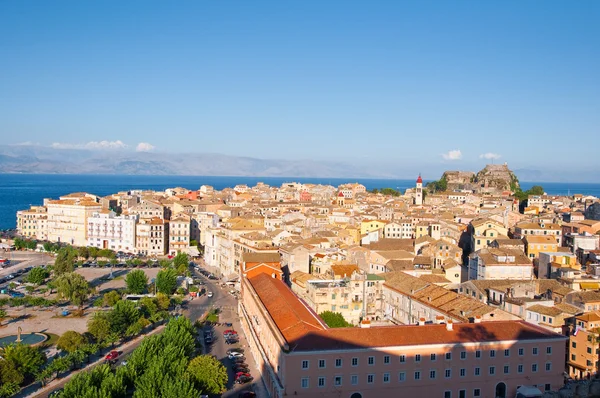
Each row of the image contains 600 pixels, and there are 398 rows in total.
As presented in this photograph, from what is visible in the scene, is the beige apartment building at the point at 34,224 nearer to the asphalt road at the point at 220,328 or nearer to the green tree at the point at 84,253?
the green tree at the point at 84,253

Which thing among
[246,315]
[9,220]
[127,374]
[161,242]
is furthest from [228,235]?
[9,220]

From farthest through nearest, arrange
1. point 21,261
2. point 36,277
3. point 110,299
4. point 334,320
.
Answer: point 21,261
point 36,277
point 110,299
point 334,320

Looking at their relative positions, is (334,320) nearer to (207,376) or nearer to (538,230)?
(207,376)

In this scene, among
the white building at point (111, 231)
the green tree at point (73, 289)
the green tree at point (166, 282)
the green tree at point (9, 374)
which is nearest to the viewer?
the green tree at point (9, 374)

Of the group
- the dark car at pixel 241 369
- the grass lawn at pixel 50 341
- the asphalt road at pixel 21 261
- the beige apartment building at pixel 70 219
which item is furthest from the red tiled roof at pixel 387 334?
the beige apartment building at pixel 70 219

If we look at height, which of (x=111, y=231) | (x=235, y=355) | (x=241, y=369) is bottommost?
(x=235, y=355)

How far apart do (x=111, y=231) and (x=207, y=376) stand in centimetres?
5773

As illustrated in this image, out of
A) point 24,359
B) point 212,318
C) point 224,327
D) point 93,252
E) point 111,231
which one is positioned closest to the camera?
point 24,359

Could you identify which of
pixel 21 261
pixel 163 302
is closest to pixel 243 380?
pixel 163 302

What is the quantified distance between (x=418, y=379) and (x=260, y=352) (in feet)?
30.9

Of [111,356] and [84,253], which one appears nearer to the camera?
[111,356]

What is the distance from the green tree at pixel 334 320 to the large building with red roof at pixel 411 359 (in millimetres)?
6151

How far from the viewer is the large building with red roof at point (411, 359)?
88.7ft

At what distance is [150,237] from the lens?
7975 cm
